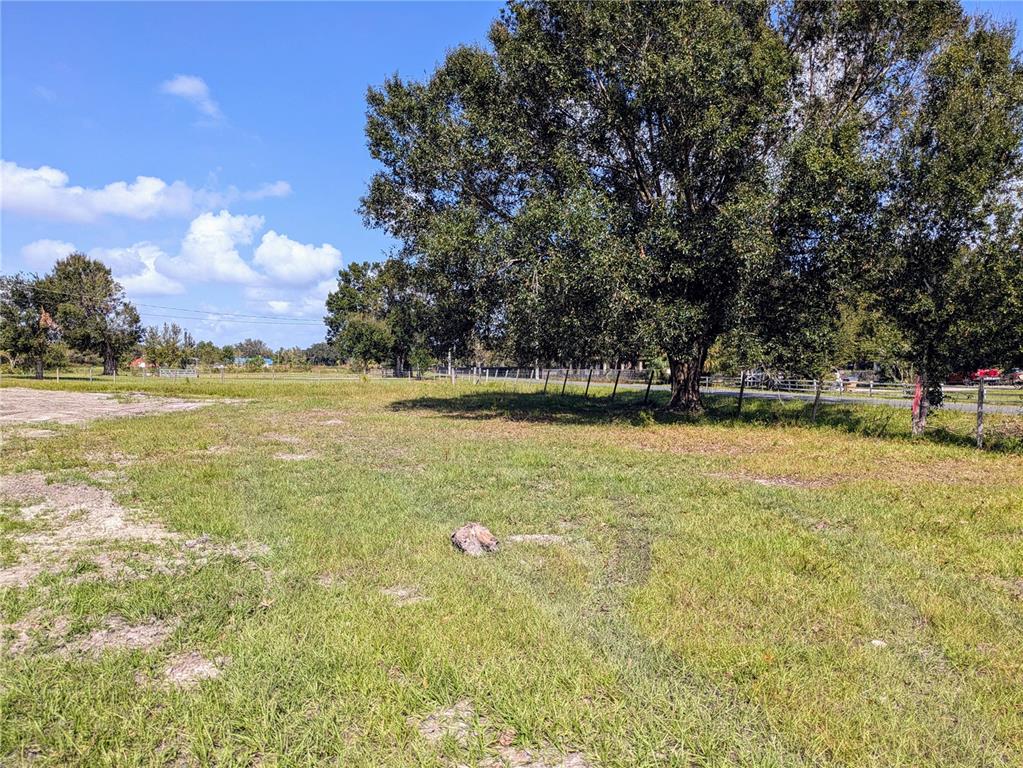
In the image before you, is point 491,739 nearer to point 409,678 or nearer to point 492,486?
point 409,678

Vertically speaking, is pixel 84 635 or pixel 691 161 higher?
pixel 691 161

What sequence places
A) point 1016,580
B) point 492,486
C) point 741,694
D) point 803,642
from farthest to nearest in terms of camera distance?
1. point 492,486
2. point 1016,580
3. point 803,642
4. point 741,694

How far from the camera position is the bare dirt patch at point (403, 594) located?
4.36 metres

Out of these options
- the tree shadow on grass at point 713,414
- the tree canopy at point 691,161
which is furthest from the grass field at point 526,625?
the tree canopy at point 691,161

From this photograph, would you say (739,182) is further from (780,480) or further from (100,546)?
(100,546)

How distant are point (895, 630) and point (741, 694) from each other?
1590 mm

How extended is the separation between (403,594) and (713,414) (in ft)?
59.1

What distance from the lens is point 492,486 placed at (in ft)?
28.0

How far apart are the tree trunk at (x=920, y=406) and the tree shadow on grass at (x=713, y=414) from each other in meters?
0.29

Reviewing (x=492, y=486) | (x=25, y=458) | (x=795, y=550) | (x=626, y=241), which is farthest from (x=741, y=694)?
(x=626, y=241)

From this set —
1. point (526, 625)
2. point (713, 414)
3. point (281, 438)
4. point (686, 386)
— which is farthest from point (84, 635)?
point (713, 414)

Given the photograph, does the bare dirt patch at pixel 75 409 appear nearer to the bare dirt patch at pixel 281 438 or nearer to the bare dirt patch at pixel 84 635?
the bare dirt patch at pixel 281 438

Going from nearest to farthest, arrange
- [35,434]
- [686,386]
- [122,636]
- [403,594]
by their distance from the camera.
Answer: [122,636], [403,594], [35,434], [686,386]

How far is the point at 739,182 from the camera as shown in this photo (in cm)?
1576
